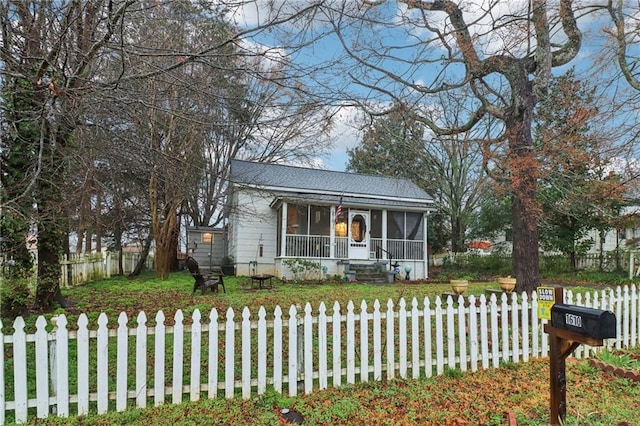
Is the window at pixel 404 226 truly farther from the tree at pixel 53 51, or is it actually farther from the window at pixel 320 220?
the tree at pixel 53 51

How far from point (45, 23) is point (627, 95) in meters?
9.10

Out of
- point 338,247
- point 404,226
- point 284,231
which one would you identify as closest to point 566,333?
point 284,231

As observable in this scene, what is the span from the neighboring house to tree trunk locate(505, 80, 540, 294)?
14971 millimetres

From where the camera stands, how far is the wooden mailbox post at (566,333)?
9.08 feet

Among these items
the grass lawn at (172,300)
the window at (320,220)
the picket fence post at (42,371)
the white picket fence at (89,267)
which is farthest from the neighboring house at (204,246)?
the picket fence post at (42,371)

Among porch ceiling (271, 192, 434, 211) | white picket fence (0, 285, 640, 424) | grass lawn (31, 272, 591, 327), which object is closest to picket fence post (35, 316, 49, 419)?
white picket fence (0, 285, 640, 424)

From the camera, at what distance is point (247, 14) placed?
3.69 meters

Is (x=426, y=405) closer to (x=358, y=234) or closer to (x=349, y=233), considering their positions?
(x=349, y=233)

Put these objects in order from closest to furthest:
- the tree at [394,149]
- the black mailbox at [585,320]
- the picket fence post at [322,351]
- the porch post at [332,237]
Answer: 1. the black mailbox at [585,320]
2. the picket fence post at [322,351]
3. the tree at [394,149]
4. the porch post at [332,237]

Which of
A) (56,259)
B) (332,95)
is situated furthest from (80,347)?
(56,259)

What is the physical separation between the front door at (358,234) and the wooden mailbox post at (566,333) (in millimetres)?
13636

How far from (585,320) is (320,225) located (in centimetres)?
1492

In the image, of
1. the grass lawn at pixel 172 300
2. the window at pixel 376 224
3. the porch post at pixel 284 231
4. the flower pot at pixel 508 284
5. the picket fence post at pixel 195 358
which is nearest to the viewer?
the picket fence post at pixel 195 358

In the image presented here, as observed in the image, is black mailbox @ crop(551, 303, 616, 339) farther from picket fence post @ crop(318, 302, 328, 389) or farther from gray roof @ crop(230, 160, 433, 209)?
gray roof @ crop(230, 160, 433, 209)
